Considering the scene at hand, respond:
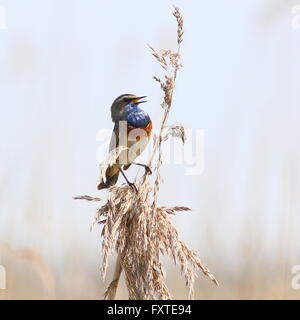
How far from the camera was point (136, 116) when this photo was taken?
3.08 m

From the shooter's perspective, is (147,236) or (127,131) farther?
(127,131)

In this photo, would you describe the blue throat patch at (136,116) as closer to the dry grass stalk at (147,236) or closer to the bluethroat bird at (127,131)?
the bluethroat bird at (127,131)

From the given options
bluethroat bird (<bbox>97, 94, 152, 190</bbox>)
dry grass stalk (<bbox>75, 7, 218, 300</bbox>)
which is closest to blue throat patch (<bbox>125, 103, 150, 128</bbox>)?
bluethroat bird (<bbox>97, 94, 152, 190</bbox>)

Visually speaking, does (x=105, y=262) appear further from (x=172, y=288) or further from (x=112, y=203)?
(x=172, y=288)

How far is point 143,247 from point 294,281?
3.73 ft

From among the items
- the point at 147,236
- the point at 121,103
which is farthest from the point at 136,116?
the point at 147,236

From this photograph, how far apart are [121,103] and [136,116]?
95 mm

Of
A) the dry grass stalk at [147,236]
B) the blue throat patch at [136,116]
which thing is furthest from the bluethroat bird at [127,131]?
the dry grass stalk at [147,236]

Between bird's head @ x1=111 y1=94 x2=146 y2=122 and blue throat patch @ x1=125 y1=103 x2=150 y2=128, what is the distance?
2cm

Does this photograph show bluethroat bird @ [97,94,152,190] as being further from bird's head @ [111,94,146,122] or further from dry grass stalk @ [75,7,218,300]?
dry grass stalk @ [75,7,218,300]

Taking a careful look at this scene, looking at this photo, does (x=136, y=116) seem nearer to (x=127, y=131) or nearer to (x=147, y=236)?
(x=127, y=131)
